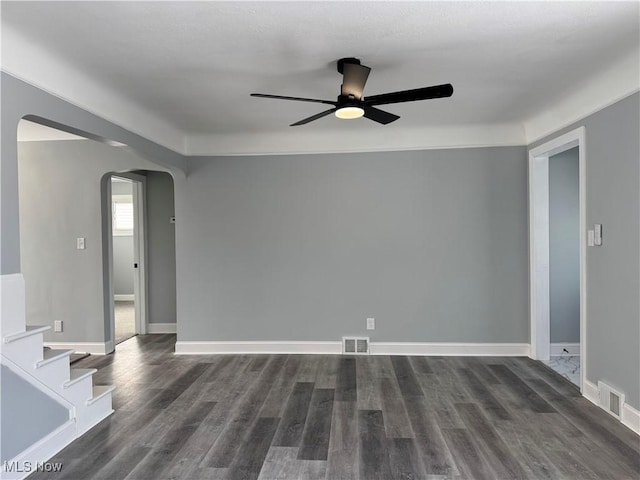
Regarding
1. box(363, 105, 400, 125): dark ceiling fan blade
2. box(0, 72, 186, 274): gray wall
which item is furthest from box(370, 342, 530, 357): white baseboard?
box(0, 72, 186, 274): gray wall

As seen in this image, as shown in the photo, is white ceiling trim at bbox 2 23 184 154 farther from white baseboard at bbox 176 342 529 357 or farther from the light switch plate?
the light switch plate

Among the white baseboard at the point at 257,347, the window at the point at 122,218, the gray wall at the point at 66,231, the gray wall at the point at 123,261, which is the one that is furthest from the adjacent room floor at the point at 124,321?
the window at the point at 122,218

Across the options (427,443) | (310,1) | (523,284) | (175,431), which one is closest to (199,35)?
(310,1)

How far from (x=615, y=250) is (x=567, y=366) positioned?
169 cm

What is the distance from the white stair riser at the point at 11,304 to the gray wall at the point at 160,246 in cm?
318

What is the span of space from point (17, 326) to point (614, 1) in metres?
3.50

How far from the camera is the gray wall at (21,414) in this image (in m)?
1.98

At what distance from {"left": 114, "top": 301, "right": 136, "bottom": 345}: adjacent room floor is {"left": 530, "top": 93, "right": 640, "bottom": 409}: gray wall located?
16.8 ft

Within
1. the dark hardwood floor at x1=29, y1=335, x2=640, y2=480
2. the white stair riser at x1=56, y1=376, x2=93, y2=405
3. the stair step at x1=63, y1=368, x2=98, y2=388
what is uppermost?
→ the stair step at x1=63, y1=368, x2=98, y2=388

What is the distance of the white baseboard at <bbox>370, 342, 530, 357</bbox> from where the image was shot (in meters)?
4.10

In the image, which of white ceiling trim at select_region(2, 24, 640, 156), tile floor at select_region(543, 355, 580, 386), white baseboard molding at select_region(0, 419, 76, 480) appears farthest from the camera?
tile floor at select_region(543, 355, 580, 386)

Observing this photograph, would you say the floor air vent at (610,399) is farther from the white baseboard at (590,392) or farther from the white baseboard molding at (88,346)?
the white baseboard molding at (88,346)

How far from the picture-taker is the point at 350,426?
2598mm

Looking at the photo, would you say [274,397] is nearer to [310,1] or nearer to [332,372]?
[332,372]
